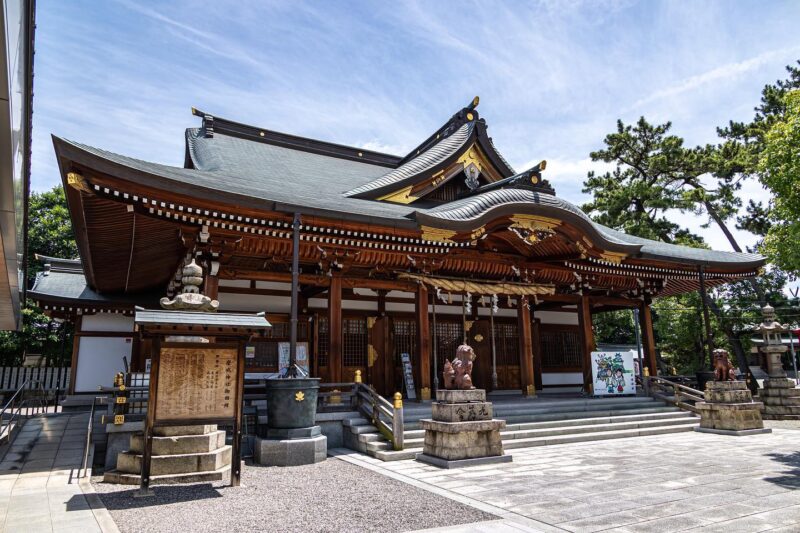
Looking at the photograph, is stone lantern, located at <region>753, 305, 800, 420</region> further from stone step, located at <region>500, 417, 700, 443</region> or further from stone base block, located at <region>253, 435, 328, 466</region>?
stone base block, located at <region>253, 435, 328, 466</region>

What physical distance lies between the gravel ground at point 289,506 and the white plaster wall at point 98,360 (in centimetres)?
1043

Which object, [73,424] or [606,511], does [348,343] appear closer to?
[73,424]

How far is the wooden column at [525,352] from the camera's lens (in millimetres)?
14070

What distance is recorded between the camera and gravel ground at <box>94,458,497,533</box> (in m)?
5.20

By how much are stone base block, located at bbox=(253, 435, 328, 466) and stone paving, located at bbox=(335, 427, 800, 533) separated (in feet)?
2.86

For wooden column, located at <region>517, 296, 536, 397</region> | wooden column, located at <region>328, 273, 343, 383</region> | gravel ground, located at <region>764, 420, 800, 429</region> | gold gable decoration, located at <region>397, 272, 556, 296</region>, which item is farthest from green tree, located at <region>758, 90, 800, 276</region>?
wooden column, located at <region>328, 273, 343, 383</region>

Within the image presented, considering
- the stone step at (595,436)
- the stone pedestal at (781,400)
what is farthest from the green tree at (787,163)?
the stone pedestal at (781,400)

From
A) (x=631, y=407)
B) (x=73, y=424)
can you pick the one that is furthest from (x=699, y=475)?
(x=73, y=424)

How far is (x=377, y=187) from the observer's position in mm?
14195

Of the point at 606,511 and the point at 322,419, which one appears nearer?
the point at 606,511

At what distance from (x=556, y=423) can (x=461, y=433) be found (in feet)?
14.1

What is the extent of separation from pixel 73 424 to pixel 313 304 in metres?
6.40

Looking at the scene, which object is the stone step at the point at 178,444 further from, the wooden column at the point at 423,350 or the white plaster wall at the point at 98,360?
the white plaster wall at the point at 98,360

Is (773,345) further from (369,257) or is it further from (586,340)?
(369,257)
